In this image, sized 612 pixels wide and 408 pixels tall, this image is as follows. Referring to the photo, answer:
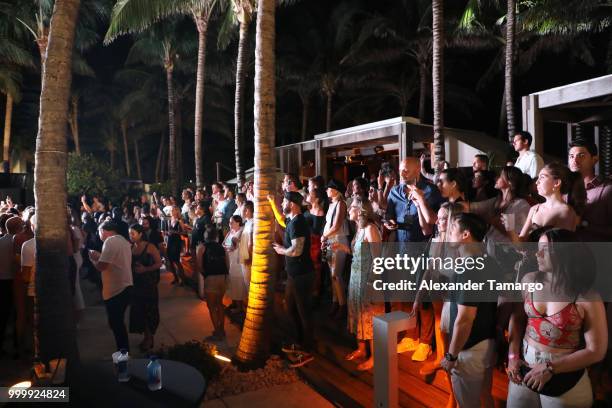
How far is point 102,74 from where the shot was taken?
38.2 metres

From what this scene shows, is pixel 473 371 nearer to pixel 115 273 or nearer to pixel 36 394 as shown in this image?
pixel 36 394

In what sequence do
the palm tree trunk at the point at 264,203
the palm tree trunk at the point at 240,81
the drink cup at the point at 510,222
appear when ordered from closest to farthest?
the drink cup at the point at 510,222
the palm tree trunk at the point at 264,203
the palm tree trunk at the point at 240,81

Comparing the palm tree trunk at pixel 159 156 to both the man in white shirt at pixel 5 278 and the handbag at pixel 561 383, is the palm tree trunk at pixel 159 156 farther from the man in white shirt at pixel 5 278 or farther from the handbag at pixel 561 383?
the handbag at pixel 561 383

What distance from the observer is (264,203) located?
5520 mm

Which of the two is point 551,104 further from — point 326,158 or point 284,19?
point 284,19

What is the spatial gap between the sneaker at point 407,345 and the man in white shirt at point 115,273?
349cm

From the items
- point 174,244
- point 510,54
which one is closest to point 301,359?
point 174,244

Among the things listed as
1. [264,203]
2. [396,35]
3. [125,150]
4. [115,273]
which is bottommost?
[115,273]

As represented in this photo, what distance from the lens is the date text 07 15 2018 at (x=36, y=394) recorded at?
3262mm

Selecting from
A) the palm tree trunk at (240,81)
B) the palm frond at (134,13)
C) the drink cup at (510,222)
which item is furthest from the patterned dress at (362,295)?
the palm frond at (134,13)

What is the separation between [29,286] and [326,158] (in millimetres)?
11296

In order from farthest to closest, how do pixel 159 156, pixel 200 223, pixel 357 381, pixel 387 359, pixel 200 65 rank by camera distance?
1. pixel 159 156
2. pixel 200 65
3. pixel 200 223
4. pixel 357 381
5. pixel 387 359

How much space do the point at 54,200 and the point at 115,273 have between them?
4.73ft

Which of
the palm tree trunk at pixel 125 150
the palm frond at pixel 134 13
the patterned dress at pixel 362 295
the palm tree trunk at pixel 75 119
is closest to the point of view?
the patterned dress at pixel 362 295
